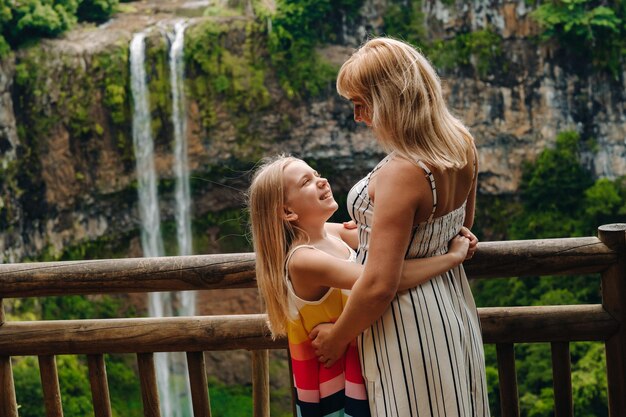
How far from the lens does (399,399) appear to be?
7.90 ft

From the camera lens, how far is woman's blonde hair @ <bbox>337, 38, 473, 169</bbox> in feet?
7.31

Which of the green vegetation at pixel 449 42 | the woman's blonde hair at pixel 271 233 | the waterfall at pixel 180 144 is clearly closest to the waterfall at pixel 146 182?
the waterfall at pixel 180 144

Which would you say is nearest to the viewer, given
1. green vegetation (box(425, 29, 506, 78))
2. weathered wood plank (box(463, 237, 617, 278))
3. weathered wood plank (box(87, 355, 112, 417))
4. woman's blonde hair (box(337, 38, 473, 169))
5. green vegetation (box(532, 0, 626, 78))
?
woman's blonde hair (box(337, 38, 473, 169))

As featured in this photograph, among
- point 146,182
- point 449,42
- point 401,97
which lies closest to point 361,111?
point 401,97

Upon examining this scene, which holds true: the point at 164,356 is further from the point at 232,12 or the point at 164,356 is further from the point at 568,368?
the point at 568,368

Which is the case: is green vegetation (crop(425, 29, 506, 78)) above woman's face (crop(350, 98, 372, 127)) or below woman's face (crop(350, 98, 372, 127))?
below

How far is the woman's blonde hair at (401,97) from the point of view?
7.31ft

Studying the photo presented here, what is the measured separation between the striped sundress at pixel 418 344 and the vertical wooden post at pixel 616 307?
2.61ft

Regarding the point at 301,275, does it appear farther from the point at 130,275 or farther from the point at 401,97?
the point at 130,275

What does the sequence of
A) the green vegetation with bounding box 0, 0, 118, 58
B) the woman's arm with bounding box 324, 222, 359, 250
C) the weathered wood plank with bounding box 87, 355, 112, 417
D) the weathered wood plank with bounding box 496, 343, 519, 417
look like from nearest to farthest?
the woman's arm with bounding box 324, 222, 359, 250 → the weathered wood plank with bounding box 496, 343, 519, 417 → the weathered wood plank with bounding box 87, 355, 112, 417 → the green vegetation with bounding box 0, 0, 118, 58

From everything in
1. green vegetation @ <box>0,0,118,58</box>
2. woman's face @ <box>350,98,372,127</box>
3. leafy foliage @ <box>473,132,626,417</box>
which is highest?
green vegetation @ <box>0,0,118,58</box>

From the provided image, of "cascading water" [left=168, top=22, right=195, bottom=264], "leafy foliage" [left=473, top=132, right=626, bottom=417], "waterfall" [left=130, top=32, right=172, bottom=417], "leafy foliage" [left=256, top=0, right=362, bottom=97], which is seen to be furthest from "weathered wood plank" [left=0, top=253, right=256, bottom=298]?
"cascading water" [left=168, top=22, right=195, bottom=264]

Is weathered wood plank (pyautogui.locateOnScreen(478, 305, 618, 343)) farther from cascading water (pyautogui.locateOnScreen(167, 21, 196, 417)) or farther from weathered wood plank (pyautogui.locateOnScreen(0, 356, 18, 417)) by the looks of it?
cascading water (pyautogui.locateOnScreen(167, 21, 196, 417))

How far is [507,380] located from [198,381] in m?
1.11
